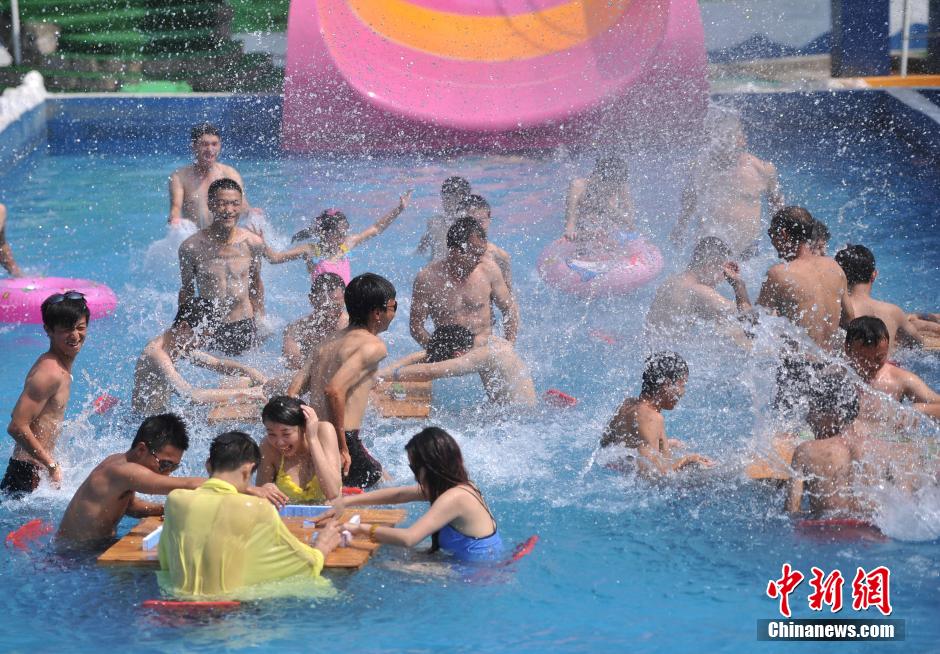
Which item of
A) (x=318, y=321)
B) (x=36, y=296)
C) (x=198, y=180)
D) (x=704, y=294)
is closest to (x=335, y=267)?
(x=318, y=321)

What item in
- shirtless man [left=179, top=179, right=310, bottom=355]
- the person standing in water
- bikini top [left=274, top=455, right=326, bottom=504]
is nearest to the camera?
bikini top [left=274, top=455, right=326, bottom=504]

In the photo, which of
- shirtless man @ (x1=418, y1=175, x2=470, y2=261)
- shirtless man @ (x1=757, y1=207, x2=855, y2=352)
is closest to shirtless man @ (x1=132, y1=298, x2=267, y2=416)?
shirtless man @ (x1=418, y1=175, x2=470, y2=261)

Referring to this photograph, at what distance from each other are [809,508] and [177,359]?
352 cm

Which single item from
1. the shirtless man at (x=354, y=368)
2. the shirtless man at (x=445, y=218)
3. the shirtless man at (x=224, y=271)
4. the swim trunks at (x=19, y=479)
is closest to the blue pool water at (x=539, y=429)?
the swim trunks at (x=19, y=479)

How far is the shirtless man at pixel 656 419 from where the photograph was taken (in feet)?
17.7

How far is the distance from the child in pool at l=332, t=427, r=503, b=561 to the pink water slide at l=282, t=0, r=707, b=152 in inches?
341

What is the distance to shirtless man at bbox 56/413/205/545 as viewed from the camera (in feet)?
15.3

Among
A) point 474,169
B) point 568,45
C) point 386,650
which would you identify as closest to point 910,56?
point 568,45

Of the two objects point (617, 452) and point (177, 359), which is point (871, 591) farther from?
point (177, 359)

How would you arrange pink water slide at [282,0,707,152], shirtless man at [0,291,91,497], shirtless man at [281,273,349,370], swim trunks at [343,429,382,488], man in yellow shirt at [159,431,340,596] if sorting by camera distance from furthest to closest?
pink water slide at [282,0,707,152] → shirtless man at [281,273,349,370] → swim trunks at [343,429,382,488] → shirtless man at [0,291,91,497] → man in yellow shirt at [159,431,340,596]

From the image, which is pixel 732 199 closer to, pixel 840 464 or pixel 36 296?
pixel 840 464

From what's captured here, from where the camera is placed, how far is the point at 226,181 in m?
6.99

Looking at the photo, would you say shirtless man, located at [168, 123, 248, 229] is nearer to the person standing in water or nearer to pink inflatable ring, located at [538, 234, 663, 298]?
pink inflatable ring, located at [538, 234, 663, 298]

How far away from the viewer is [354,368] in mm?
5367
